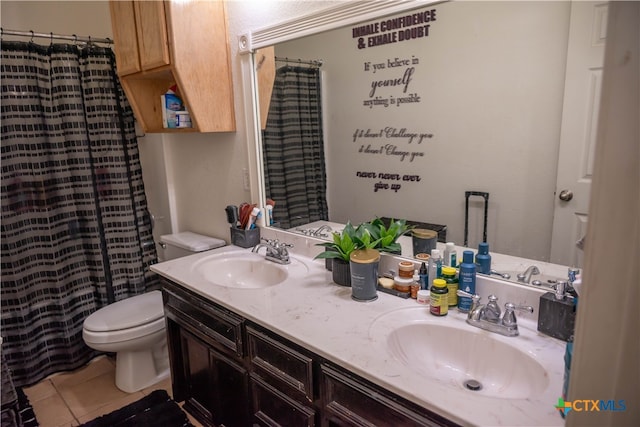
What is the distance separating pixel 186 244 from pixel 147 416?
2.87ft

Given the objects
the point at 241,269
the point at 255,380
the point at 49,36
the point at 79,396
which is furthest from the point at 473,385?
the point at 49,36

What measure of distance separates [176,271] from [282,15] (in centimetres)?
121

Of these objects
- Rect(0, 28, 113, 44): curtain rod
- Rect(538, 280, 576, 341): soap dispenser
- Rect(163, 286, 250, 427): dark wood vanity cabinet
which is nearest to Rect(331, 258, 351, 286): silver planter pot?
Rect(163, 286, 250, 427): dark wood vanity cabinet

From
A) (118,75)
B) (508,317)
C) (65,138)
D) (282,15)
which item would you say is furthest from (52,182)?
(508,317)

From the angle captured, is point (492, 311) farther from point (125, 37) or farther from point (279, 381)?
point (125, 37)

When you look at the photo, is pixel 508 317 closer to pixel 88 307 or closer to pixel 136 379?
pixel 136 379

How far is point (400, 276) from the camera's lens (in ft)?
4.79

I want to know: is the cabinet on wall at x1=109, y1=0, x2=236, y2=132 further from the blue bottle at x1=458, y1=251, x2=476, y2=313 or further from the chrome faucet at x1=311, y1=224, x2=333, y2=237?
the blue bottle at x1=458, y1=251, x2=476, y2=313

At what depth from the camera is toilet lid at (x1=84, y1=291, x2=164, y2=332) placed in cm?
207

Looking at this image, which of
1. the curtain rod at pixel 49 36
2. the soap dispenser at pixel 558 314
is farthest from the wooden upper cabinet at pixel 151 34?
the soap dispenser at pixel 558 314

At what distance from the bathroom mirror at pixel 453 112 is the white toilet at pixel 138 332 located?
107 cm

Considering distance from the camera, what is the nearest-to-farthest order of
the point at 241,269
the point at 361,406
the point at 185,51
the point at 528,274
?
the point at 361,406 → the point at 528,274 → the point at 185,51 → the point at 241,269

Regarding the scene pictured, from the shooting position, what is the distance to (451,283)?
4.26 feet

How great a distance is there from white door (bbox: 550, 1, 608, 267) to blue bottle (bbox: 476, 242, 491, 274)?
0.19m
